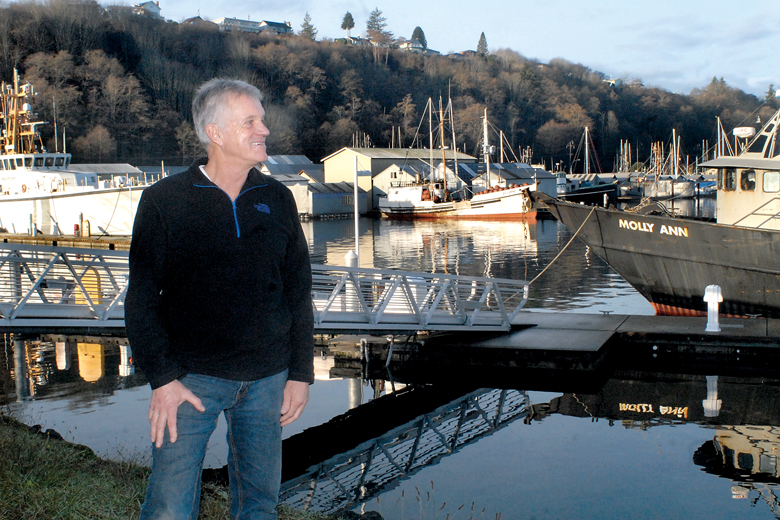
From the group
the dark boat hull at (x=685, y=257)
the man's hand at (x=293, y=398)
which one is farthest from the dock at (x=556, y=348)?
the man's hand at (x=293, y=398)

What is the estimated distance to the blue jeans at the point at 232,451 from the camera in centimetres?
322

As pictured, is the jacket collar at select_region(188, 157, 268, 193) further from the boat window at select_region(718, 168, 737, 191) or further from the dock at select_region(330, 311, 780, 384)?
the boat window at select_region(718, 168, 737, 191)

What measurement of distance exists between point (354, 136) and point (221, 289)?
374 feet

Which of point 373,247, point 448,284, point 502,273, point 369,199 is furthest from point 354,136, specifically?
point 448,284

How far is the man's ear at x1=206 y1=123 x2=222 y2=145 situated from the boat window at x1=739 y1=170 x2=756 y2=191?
18.0 metres

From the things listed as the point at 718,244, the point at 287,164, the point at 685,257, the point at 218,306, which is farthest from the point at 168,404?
the point at 287,164

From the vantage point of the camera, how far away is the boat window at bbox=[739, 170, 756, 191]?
18484mm

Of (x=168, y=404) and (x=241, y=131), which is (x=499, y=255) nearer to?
(x=241, y=131)

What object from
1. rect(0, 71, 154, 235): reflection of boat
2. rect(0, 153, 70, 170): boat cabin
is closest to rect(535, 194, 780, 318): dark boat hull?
rect(0, 71, 154, 235): reflection of boat

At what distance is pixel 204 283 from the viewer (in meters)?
3.21

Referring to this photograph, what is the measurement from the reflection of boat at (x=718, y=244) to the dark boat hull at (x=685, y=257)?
2cm

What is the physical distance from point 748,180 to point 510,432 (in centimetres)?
1128

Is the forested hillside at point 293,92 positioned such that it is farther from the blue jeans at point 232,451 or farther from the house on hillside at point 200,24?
the blue jeans at point 232,451

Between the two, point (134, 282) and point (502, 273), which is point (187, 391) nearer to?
point (134, 282)
